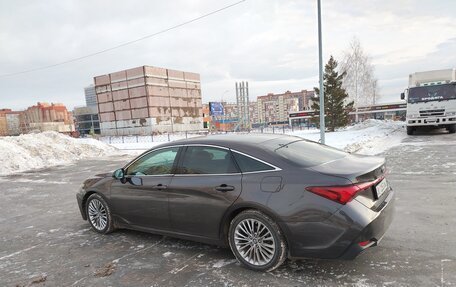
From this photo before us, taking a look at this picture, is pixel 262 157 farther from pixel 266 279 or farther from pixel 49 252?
pixel 49 252

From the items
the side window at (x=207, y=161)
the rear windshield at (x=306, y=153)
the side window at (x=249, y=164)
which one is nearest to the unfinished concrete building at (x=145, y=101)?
the side window at (x=207, y=161)

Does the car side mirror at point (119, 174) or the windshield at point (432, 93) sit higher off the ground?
the windshield at point (432, 93)

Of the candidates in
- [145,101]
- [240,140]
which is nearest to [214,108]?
[145,101]

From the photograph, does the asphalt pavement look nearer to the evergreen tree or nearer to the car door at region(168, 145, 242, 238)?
the car door at region(168, 145, 242, 238)

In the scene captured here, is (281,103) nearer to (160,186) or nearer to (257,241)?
(160,186)

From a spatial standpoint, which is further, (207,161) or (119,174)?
(119,174)

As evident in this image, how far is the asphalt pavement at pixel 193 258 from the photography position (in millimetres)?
3457

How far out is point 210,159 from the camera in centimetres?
418

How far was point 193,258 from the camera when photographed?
415 cm

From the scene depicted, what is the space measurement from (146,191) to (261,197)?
6.03 feet

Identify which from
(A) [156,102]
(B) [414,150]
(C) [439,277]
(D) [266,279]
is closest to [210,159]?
(D) [266,279]

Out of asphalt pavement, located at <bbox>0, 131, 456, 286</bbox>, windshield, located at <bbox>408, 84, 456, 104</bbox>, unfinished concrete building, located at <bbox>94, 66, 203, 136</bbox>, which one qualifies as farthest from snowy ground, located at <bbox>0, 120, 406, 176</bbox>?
unfinished concrete building, located at <bbox>94, 66, 203, 136</bbox>

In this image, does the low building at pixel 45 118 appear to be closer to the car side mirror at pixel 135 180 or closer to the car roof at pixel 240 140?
the car side mirror at pixel 135 180

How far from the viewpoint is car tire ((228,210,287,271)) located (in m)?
3.52
